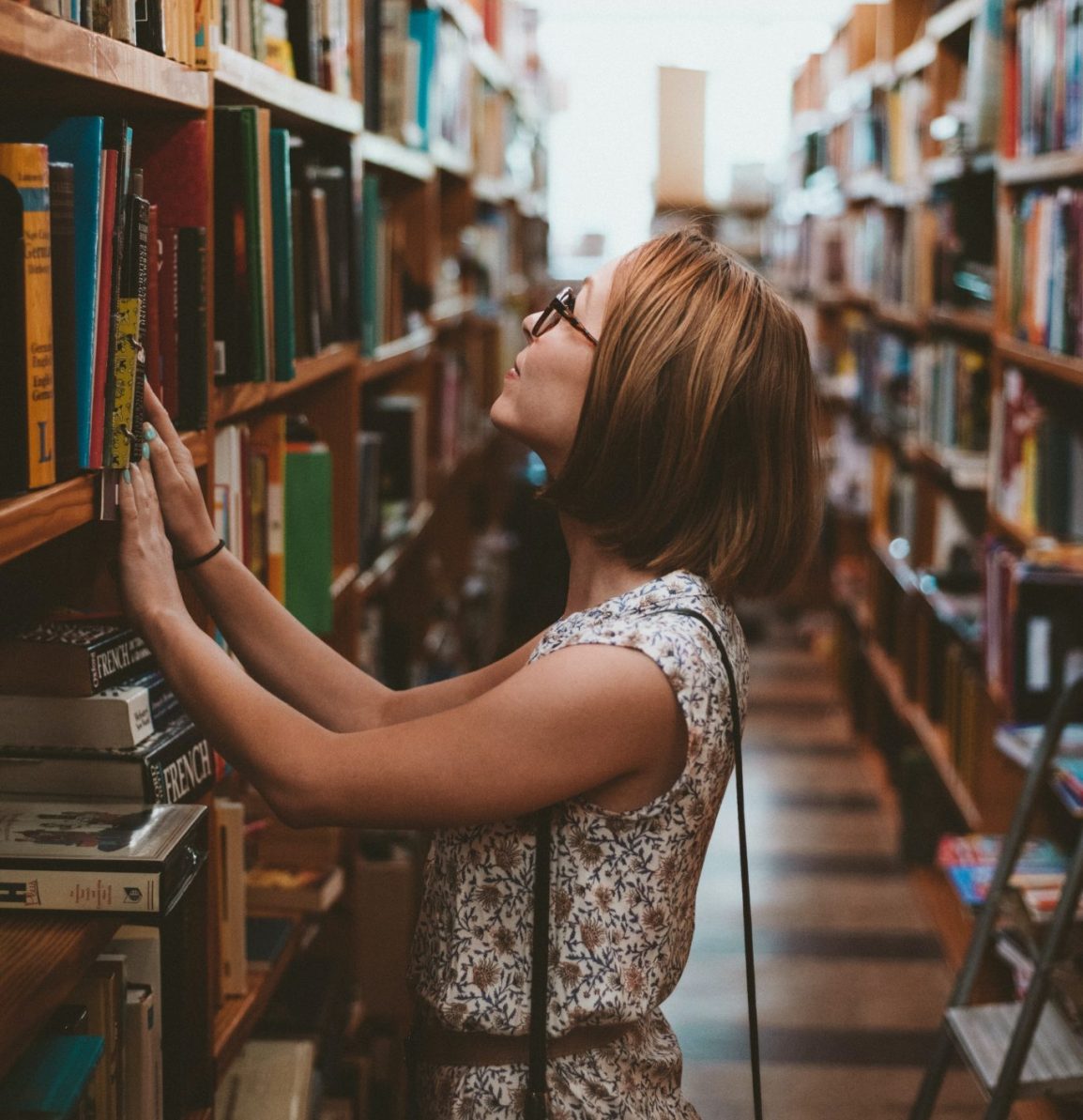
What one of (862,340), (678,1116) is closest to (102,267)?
(678,1116)

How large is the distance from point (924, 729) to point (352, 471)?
2172 millimetres

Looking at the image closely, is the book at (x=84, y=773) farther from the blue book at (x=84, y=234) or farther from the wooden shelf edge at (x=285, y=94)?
the wooden shelf edge at (x=285, y=94)

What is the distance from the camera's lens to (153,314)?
1279 millimetres

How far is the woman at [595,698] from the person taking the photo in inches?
43.8

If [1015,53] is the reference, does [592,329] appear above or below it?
below

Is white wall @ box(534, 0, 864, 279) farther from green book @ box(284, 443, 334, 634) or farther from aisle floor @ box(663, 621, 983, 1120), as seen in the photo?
green book @ box(284, 443, 334, 634)

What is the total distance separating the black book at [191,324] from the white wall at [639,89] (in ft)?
25.1

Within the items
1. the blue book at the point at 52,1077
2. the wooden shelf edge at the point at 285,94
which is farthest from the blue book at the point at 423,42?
the blue book at the point at 52,1077

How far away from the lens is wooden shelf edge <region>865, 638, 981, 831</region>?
330 cm

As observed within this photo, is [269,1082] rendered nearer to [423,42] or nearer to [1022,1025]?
[1022,1025]

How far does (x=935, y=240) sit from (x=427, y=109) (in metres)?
1.52

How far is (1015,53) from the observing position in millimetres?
2969

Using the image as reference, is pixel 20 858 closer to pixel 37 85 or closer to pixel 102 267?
pixel 102 267

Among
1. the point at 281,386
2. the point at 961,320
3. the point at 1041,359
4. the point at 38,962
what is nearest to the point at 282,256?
the point at 281,386
